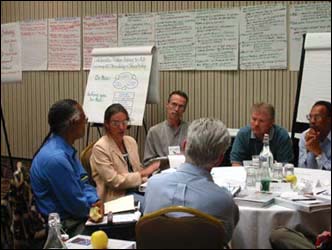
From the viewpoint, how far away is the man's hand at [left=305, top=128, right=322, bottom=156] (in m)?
1.46

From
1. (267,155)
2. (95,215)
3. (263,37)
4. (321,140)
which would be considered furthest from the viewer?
(263,37)

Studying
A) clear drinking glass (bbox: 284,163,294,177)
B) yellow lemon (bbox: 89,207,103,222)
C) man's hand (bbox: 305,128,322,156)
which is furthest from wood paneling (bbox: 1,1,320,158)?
man's hand (bbox: 305,128,322,156)

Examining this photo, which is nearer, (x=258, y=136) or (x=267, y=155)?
(x=267, y=155)

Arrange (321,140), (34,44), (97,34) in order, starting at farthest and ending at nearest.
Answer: (34,44)
(97,34)
(321,140)

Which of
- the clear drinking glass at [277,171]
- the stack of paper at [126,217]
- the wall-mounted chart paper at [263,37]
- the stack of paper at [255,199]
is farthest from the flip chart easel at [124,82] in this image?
the stack of paper at [255,199]

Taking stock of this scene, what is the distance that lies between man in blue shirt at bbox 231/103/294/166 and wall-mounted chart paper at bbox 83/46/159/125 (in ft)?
3.36

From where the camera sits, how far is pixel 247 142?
9.93ft

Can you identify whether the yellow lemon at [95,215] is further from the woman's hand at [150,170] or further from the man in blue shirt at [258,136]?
the man in blue shirt at [258,136]

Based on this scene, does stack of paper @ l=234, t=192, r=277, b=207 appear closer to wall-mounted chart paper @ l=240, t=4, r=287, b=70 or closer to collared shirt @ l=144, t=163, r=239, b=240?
collared shirt @ l=144, t=163, r=239, b=240

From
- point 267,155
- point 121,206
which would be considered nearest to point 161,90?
point 267,155

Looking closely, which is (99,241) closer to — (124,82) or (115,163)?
(115,163)

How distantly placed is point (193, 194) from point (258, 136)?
1.49 meters

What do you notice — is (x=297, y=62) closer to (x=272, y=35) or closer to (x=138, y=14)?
(x=272, y=35)

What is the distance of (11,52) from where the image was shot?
4.26m
